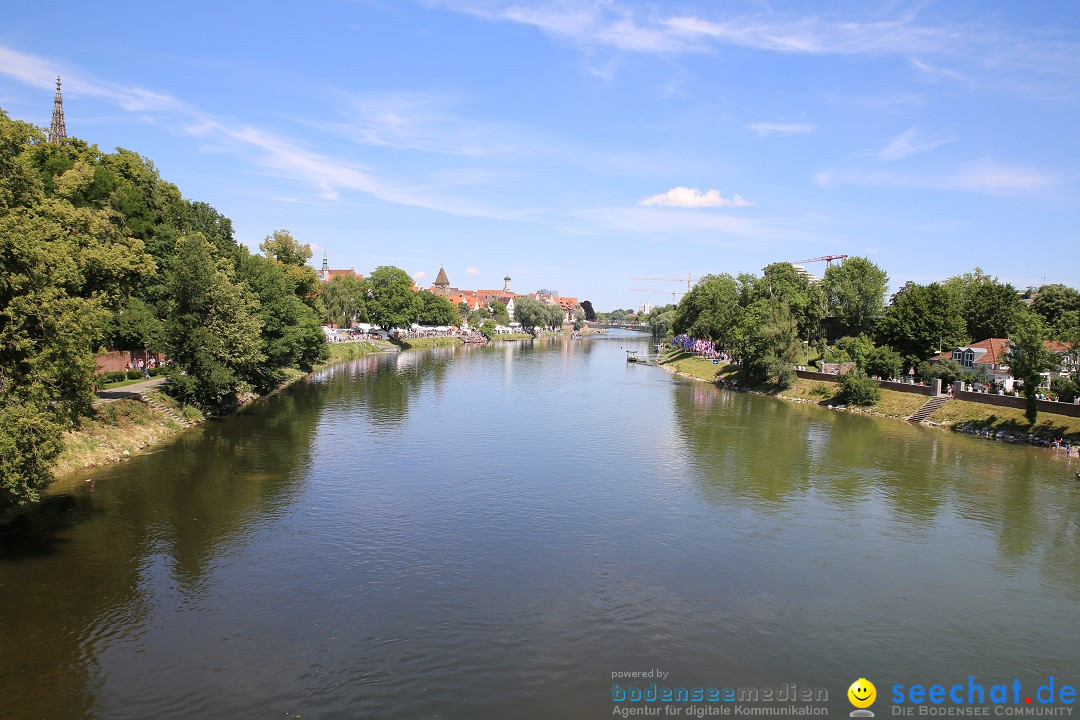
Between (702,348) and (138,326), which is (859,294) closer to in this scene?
(702,348)

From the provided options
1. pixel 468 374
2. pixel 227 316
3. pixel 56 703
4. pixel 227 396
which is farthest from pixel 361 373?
pixel 56 703

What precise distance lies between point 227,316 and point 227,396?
7578 millimetres

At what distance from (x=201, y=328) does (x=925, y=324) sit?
60.3 m

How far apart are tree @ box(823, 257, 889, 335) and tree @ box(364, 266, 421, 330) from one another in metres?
74.1

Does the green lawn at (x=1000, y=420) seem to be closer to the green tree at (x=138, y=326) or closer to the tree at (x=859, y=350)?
the tree at (x=859, y=350)

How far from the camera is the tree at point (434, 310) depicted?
452ft

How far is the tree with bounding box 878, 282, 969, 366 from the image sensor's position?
5941 centimetres

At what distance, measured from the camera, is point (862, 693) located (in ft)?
48.3

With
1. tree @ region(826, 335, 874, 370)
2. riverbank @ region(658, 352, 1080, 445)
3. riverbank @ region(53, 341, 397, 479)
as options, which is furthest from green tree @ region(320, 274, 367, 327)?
tree @ region(826, 335, 874, 370)

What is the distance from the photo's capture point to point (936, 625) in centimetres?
1795

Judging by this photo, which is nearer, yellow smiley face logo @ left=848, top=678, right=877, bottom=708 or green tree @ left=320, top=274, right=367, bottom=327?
yellow smiley face logo @ left=848, top=678, right=877, bottom=708

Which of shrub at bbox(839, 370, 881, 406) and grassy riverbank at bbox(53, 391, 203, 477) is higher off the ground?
shrub at bbox(839, 370, 881, 406)

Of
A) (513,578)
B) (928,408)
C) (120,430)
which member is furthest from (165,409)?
(928,408)

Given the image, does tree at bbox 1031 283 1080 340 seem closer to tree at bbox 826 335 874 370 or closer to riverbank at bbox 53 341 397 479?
tree at bbox 826 335 874 370
